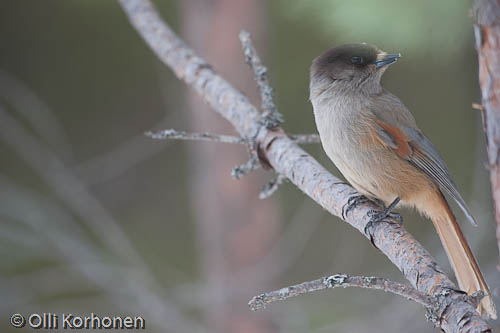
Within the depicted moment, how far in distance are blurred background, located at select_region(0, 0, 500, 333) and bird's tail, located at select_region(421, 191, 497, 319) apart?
114cm

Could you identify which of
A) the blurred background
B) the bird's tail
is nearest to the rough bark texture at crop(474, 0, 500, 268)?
the bird's tail

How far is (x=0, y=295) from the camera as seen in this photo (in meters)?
4.32

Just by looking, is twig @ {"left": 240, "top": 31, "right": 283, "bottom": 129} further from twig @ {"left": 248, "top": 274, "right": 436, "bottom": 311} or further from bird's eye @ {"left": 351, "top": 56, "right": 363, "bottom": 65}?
twig @ {"left": 248, "top": 274, "right": 436, "bottom": 311}

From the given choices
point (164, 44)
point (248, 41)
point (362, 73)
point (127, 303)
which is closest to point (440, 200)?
point (362, 73)

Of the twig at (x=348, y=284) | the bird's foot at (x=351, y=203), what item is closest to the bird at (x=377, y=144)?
the bird's foot at (x=351, y=203)

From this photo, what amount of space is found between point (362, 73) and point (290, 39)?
225 centimetres

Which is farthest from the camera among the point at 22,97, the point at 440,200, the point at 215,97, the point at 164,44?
the point at 22,97

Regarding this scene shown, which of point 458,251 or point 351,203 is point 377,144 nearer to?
point 351,203

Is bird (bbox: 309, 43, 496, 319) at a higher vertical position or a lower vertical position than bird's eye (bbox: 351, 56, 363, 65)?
lower

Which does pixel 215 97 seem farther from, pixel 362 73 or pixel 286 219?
pixel 286 219

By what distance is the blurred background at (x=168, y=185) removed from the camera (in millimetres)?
4500

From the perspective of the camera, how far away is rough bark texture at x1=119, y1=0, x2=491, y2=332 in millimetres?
1591

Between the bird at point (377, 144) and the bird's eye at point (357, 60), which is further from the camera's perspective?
the bird's eye at point (357, 60)

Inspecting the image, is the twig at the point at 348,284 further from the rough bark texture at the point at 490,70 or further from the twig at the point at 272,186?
the twig at the point at 272,186
